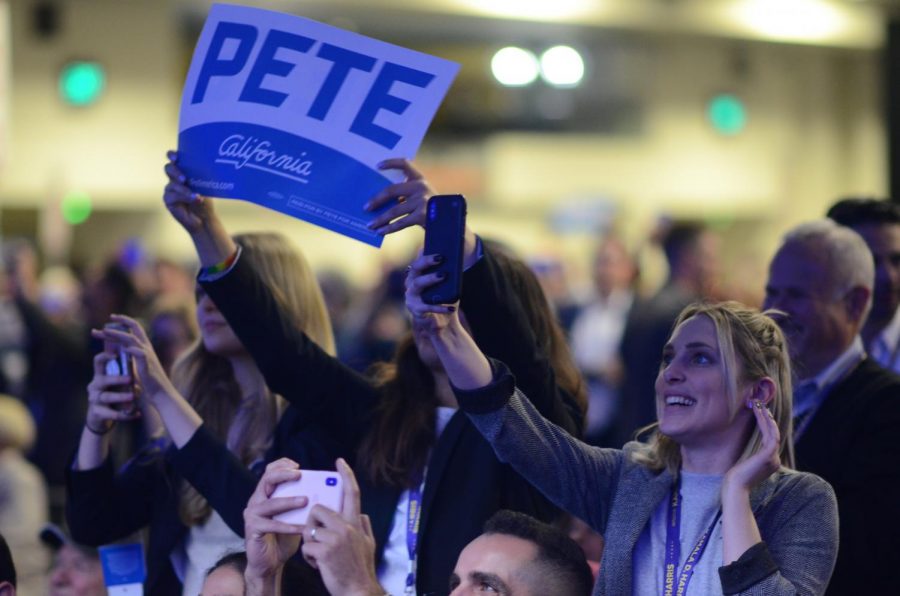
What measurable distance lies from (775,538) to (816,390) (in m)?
1.00

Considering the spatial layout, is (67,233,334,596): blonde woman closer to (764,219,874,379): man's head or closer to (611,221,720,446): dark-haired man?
(764,219,874,379): man's head

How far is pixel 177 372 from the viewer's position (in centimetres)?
382

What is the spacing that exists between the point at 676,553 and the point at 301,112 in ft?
3.90

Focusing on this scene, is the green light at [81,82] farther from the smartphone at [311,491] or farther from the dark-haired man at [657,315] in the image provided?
the smartphone at [311,491]

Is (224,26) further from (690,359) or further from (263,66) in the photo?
(690,359)

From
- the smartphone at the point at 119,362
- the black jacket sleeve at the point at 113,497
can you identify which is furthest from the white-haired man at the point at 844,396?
the black jacket sleeve at the point at 113,497

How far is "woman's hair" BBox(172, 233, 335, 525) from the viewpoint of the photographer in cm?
361

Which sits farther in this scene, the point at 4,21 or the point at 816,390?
the point at 4,21

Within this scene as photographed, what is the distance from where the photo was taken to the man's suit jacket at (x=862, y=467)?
3.11 metres

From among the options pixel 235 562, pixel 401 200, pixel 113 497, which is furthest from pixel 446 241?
pixel 113 497

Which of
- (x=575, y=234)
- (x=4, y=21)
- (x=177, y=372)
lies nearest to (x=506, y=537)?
(x=177, y=372)

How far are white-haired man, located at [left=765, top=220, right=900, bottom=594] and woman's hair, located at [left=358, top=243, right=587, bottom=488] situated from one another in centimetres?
53

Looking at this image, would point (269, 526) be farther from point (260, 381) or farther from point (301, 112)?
point (260, 381)

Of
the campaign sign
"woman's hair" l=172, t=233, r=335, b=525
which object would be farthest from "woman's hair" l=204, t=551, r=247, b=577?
the campaign sign
